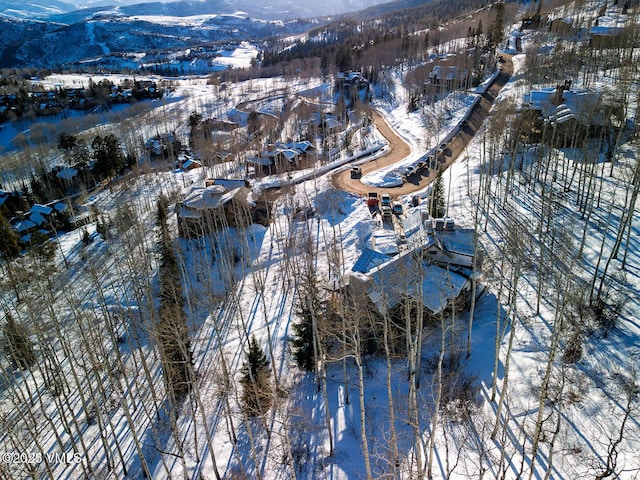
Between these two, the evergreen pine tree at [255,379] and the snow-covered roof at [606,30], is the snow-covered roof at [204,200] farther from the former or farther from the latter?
the snow-covered roof at [606,30]

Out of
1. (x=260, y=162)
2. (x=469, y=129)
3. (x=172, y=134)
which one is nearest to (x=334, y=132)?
(x=260, y=162)

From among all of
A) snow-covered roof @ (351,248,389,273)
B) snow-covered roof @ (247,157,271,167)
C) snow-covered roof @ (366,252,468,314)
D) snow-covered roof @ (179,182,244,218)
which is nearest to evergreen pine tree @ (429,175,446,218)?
snow-covered roof @ (351,248,389,273)

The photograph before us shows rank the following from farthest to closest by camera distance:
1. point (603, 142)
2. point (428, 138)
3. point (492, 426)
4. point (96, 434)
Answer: point (428, 138) < point (603, 142) < point (96, 434) < point (492, 426)

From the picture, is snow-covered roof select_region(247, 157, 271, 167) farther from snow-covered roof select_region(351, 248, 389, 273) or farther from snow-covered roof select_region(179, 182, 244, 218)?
snow-covered roof select_region(351, 248, 389, 273)

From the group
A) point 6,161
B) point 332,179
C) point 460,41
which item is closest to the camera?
point 332,179

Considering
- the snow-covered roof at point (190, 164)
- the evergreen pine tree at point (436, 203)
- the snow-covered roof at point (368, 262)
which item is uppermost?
the snow-covered roof at point (368, 262)

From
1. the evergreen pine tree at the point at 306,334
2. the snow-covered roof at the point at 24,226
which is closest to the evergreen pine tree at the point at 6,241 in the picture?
the snow-covered roof at the point at 24,226

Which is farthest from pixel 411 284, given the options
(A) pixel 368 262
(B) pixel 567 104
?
(B) pixel 567 104

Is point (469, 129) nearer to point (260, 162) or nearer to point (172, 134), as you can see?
point (260, 162)
